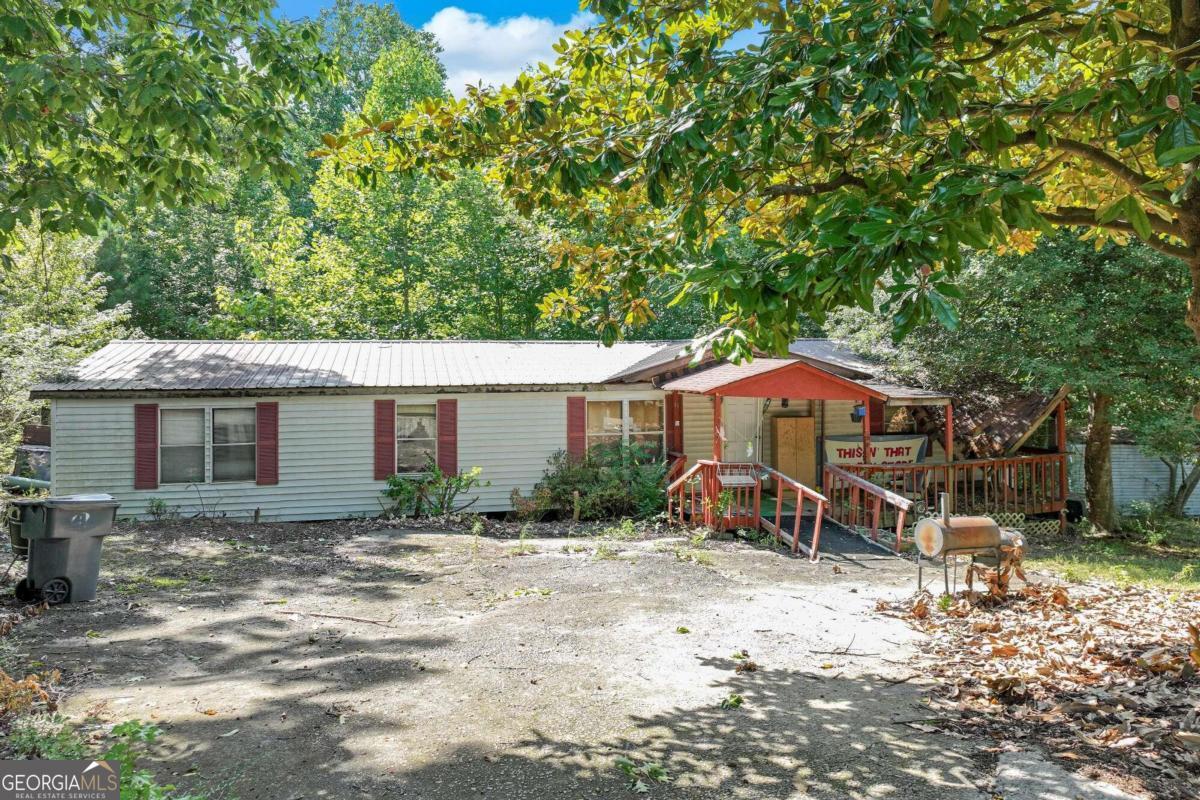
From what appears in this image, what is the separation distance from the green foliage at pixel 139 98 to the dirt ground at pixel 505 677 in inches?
137

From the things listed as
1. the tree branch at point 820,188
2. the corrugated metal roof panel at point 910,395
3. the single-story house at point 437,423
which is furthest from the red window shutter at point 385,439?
the tree branch at point 820,188

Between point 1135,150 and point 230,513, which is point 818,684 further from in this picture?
point 230,513

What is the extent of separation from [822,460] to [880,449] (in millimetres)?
1284

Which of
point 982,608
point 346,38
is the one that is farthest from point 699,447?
point 346,38

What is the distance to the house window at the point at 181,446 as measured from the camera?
1323cm

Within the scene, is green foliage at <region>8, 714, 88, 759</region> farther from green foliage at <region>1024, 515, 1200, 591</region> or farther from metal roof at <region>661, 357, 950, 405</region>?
green foliage at <region>1024, 515, 1200, 591</region>

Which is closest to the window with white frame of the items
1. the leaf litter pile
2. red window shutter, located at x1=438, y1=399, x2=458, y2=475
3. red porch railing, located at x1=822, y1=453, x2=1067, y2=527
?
red window shutter, located at x1=438, y1=399, x2=458, y2=475

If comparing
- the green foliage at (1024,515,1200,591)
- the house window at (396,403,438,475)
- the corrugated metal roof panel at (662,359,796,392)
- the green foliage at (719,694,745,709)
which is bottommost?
A: the green foliage at (1024,515,1200,591)

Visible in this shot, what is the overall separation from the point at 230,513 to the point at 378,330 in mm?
14633

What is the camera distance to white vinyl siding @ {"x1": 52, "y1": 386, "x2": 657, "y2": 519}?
12.8m

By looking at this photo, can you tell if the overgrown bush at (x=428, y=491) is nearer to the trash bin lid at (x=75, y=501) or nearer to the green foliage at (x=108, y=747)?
the trash bin lid at (x=75, y=501)

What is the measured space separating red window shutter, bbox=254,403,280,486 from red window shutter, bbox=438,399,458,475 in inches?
113

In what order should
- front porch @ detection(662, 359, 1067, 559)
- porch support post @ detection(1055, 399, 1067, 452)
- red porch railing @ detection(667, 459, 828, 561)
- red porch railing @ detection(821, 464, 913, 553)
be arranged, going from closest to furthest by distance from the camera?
red porch railing @ detection(821, 464, 913, 553) < red porch railing @ detection(667, 459, 828, 561) < front porch @ detection(662, 359, 1067, 559) < porch support post @ detection(1055, 399, 1067, 452)

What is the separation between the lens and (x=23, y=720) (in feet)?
13.8
